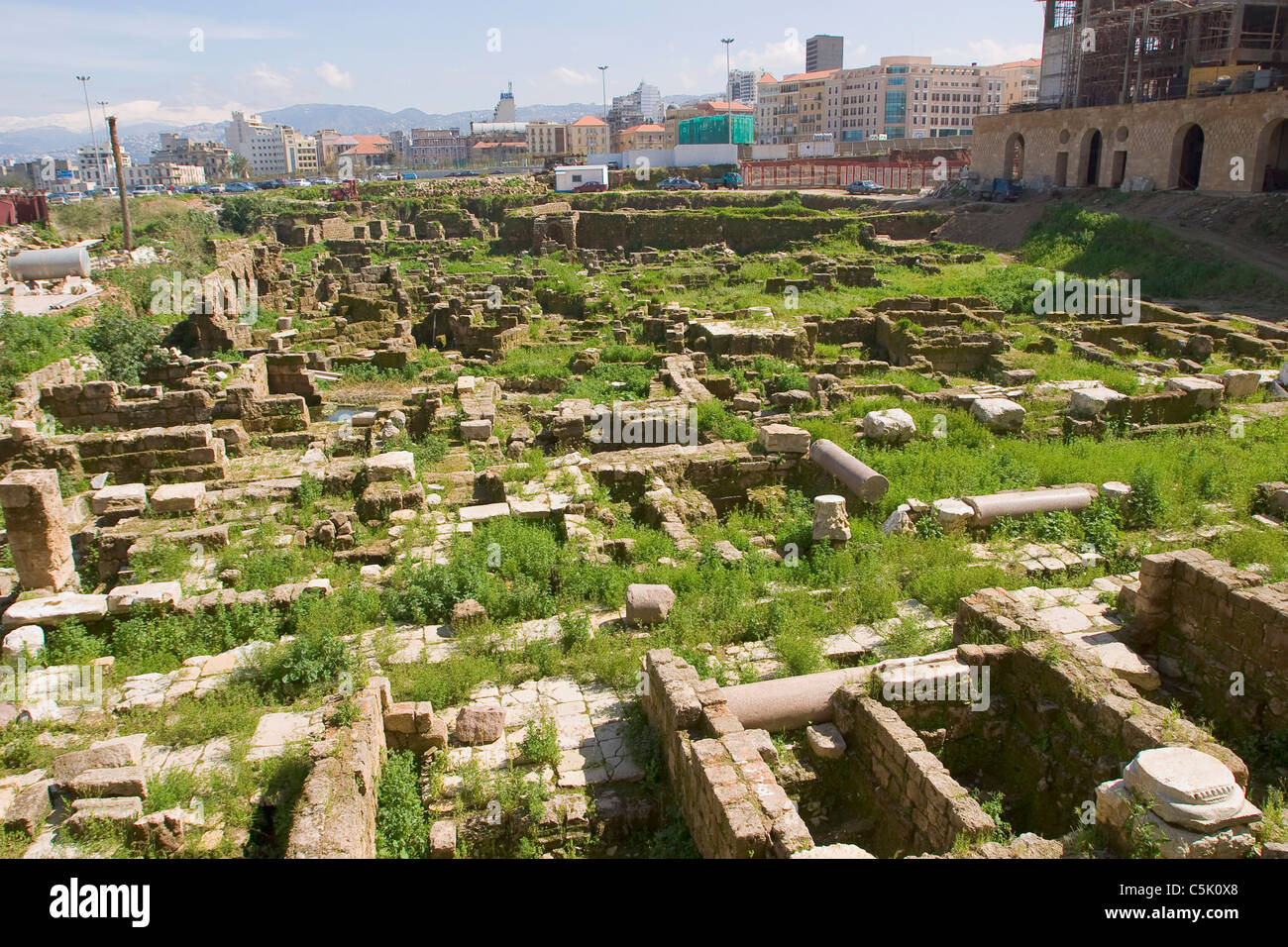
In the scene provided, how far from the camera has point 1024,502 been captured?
11.0 metres

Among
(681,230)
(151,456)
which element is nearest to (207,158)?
(681,230)

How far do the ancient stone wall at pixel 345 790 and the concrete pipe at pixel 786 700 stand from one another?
2.82 meters

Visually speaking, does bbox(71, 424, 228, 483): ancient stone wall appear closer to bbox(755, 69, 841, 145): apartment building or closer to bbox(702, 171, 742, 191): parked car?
bbox(702, 171, 742, 191): parked car

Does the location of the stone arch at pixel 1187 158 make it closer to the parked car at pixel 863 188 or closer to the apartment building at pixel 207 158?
the parked car at pixel 863 188

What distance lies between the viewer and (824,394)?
642 inches

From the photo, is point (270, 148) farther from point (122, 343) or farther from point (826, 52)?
point (122, 343)

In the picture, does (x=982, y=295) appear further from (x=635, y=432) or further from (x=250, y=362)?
(x=250, y=362)

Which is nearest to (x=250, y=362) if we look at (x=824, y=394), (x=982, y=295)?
(x=824, y=394)

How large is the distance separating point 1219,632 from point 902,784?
3585 millimetres

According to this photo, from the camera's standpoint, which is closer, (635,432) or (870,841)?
(870,841)

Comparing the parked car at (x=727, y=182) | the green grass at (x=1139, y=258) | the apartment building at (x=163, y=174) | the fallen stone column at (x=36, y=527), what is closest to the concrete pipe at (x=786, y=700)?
the fallen stone column at (x=36, y=527)

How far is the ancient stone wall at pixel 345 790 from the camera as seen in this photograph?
530cm

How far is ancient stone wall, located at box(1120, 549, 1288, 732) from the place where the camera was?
23.4ft
